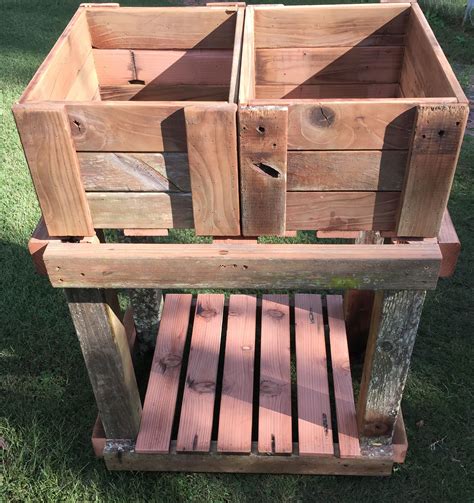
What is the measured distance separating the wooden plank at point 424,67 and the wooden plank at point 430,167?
69 millimetres

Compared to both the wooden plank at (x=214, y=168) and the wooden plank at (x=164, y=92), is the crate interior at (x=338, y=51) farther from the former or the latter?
the wooden plank at (x=214, y=168)

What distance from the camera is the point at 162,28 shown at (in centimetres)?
212

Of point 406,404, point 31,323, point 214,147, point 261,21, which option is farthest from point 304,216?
point 31,323

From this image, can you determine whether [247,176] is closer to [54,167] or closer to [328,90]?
[54,167]

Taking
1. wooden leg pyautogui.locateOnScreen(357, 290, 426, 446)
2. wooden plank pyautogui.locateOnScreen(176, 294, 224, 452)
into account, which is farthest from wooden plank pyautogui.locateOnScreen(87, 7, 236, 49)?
wooden plank pyautogui.locateOnScreen(176, 294, 224, 452)

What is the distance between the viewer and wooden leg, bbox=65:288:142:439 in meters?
1.97

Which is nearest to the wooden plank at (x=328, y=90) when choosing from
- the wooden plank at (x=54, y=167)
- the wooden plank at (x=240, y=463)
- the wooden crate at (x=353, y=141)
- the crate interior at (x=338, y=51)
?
the crate interior at (x=338, y=51)

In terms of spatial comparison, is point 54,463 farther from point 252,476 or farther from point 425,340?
point 425,340

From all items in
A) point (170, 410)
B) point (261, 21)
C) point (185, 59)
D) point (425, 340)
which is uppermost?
point (261, 21)

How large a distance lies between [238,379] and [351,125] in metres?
1.56

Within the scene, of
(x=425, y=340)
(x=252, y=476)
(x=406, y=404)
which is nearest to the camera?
(x=252, y=476)

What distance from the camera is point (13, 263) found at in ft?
12.3

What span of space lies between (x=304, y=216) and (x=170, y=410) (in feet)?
4.20

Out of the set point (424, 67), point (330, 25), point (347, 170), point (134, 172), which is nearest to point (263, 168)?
point (347, 170)
